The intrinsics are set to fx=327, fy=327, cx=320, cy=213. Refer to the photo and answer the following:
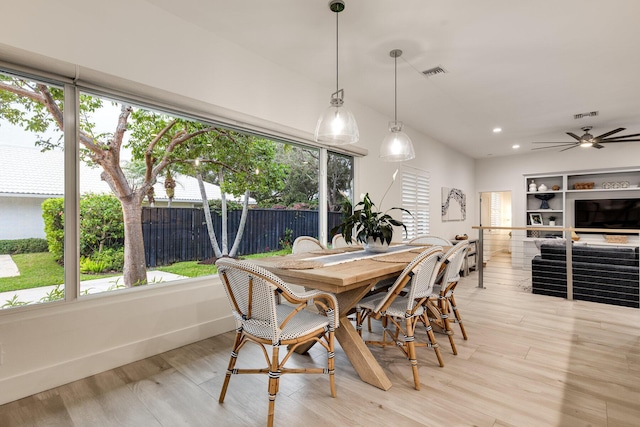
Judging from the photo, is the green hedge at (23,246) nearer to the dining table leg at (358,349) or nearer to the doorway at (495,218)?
the dining table leg at (358,349)

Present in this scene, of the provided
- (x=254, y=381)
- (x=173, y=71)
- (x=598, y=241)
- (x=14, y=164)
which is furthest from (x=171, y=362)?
(x=598, y=241)

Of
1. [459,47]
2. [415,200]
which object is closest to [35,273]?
[459,47]

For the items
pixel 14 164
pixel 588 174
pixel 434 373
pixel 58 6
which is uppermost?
pixel 58 6

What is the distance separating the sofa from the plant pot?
2869 millimetres

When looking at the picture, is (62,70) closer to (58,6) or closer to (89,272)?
(58,6)

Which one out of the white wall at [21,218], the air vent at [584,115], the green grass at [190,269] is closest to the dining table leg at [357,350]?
the green grass at [190,269]

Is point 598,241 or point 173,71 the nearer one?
point 173,71

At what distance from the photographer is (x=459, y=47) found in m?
2.97

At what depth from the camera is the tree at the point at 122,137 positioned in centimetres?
203

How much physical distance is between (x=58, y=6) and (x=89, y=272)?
5.66 feet

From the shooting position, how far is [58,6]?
2.03m

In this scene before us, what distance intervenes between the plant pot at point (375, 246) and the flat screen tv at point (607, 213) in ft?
20.4

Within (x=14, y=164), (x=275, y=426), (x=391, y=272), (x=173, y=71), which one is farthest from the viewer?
(x=173, y=71)

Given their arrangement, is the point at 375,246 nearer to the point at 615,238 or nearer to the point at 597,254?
the point at 597,254
